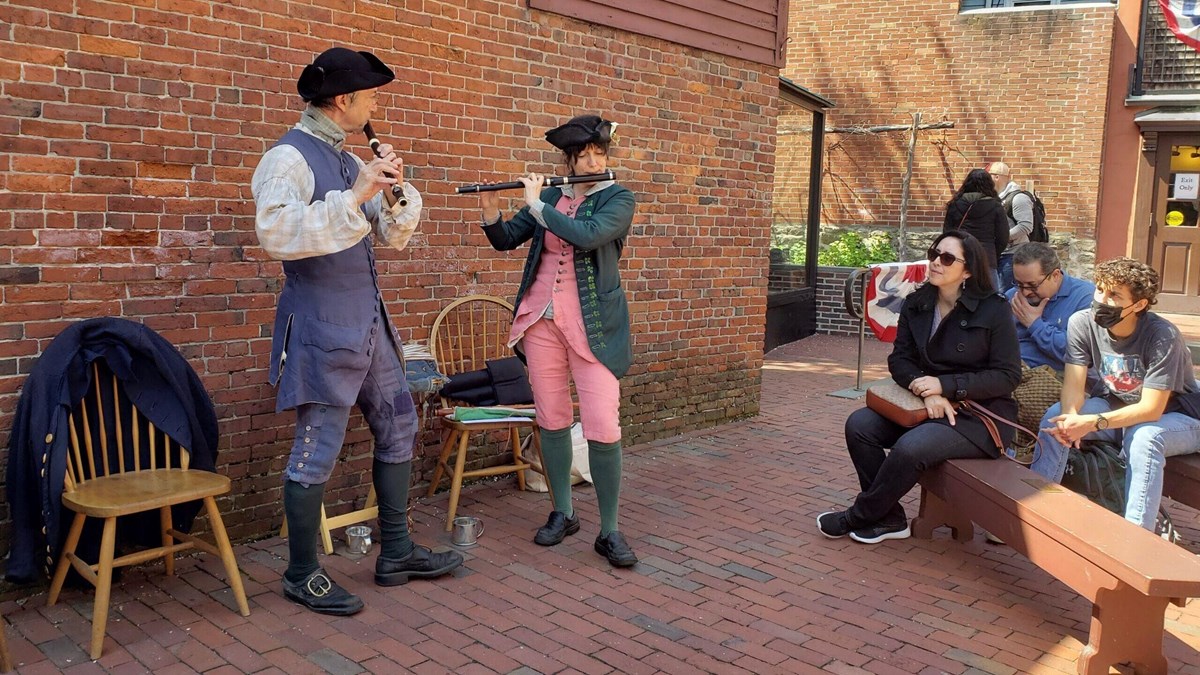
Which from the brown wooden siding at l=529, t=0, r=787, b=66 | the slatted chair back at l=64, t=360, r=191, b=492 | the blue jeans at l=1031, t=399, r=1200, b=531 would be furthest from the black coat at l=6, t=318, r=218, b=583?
the blue jeans at l=1031, t=399, r=1200, b=531

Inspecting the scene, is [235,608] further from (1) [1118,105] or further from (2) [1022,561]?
(1) [1118,105]

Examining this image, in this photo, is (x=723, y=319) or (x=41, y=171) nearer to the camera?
(x=41, y=171)

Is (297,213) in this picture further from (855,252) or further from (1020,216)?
(855,252)

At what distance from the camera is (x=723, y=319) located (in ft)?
23.1

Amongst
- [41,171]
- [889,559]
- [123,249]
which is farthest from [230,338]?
[889,559]

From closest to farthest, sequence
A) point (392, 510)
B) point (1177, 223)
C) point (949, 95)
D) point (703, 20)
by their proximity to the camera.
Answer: point (392, 510)
point (703, 20)
point (1177, 223)
point (949, 95)

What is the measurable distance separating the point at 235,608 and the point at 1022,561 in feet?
11.1

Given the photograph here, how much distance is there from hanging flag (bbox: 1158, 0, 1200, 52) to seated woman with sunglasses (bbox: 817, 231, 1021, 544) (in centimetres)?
727

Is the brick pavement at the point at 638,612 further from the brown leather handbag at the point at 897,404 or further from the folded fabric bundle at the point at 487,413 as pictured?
the brown leather handbag at the point at 897,404

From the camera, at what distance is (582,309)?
429 centimetres

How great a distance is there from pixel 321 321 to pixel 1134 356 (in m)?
3.43

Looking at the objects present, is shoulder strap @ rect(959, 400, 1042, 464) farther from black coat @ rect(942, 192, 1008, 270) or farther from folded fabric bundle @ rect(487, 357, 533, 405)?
black coat @ rect(942, 192, 1008, 270)

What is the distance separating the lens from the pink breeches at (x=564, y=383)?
14.3 ft

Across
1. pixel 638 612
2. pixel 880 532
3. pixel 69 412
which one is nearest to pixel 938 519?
pixel 880 532
